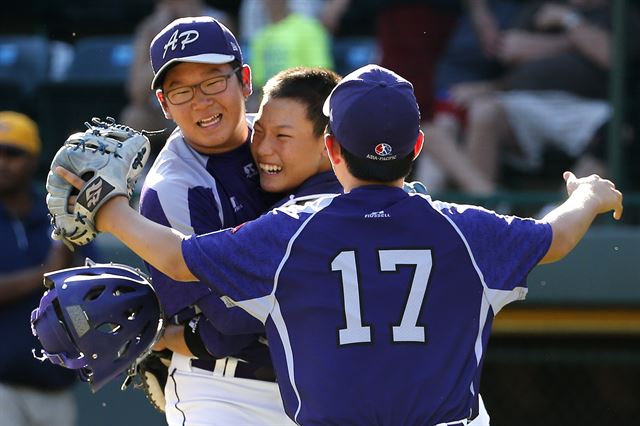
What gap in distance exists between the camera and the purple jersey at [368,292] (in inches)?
113

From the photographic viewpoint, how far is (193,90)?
3.53 m

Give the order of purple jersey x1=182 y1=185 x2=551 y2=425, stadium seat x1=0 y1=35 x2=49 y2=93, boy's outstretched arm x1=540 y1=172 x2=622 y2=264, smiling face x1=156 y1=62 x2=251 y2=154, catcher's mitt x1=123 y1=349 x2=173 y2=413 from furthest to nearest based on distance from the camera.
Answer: stadium seat x1=0 y1=35 x2=49 y2=93, catcher's mitt x1=123 y1=349 x2=173 y2=413, smiling face x1=156 y1=62 x2=251 y2=154, boy's outstretched arm x1=540 y1=172 x2=622 y2=264, purple jersey x1=182 y1=185 x2=551 y2=425

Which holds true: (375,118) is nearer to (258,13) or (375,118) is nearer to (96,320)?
(96,320)

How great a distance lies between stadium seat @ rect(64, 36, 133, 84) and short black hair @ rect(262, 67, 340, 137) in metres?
3.65

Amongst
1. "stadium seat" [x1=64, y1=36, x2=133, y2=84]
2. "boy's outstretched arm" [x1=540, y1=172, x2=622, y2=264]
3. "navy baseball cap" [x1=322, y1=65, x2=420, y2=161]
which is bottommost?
"stadium seat" [x1=64, y1=36, x2=133, y2=84]

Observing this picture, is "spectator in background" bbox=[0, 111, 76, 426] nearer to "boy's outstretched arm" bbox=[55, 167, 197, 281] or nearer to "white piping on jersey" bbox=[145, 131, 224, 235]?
"white piping on jersey" bbox=[145, 131, 224, 235]

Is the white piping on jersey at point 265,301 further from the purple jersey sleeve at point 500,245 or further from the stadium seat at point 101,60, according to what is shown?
the stadium seat at point 101,60

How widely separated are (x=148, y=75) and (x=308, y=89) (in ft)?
11.2

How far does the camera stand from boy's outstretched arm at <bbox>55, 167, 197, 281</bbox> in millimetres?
2902

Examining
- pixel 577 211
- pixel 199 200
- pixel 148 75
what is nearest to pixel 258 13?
pixel 148 75

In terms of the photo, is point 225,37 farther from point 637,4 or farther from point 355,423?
point 637,4

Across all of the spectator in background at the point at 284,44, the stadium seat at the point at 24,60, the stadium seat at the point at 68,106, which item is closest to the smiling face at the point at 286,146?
the spectator in background at the point at 284,44

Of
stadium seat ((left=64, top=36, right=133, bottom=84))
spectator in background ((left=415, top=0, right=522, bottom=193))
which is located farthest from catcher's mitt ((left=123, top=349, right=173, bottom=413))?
stadium seat ((left=64, top=36, right=133, bottom=84))

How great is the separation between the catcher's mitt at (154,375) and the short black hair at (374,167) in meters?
1.19
